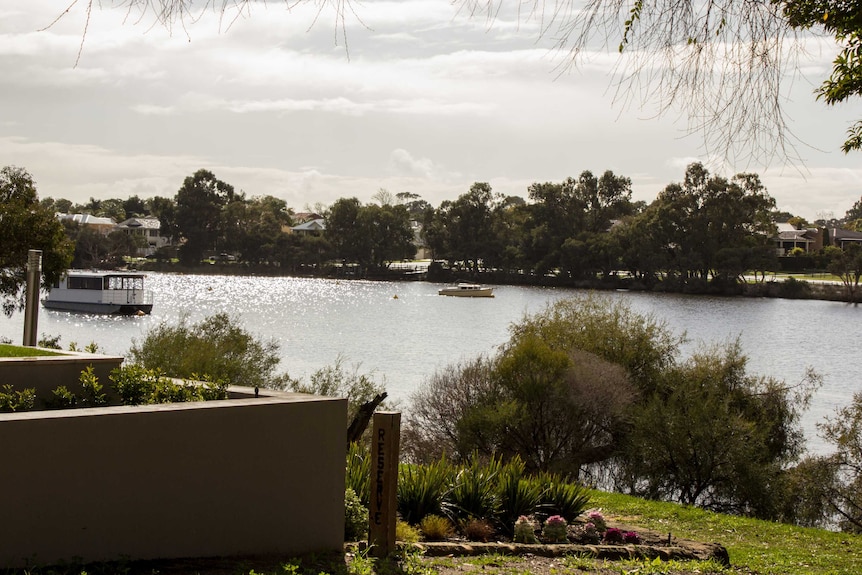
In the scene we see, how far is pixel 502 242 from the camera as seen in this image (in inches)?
4439

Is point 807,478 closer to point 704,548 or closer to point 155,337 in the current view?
point 704,548

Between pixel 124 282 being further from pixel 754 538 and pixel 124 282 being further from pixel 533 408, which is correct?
pixel 754 538

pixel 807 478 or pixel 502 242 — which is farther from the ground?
pixel 502 242

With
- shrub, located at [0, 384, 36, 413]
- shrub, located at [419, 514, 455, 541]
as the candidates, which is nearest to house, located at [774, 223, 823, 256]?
shrub, located at [419, 514, 455, 541]

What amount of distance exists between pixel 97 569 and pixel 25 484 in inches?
27.3

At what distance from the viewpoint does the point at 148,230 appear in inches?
5615

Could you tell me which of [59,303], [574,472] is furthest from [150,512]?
[59,303]

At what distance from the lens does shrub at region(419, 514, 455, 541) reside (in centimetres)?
866

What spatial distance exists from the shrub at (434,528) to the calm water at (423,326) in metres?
29.0

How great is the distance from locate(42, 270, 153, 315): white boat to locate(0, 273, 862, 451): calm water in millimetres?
1519

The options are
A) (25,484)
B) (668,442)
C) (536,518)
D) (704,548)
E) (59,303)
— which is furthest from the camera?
(59,303)

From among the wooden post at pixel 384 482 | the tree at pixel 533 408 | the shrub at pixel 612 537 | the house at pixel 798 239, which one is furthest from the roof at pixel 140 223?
the wooden post at pixel 384 482

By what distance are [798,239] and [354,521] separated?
11065 cm

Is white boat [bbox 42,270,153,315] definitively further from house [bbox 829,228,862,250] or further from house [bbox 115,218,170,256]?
house [bbox 829,228,862,250]
